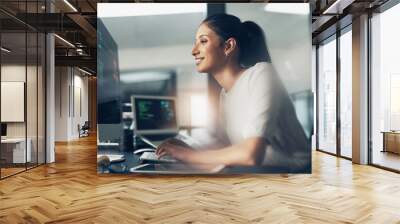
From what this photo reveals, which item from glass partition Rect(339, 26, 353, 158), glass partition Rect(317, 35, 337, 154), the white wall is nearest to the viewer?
glass partition Rect(339, 26, 353, 158)

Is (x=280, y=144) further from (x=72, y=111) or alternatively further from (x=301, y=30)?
(x=72, y=111)

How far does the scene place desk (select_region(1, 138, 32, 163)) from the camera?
630 cm

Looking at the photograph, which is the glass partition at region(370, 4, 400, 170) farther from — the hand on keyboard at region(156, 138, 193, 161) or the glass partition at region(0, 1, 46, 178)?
the glass partition at region(0, 1, 46, 178)

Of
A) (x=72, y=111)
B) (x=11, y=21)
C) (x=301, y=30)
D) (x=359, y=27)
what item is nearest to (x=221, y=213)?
A: (x=301, y=30)

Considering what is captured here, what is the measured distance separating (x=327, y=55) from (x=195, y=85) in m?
5.49

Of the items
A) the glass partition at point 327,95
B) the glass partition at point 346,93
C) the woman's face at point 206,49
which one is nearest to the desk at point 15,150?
the woman's face at point 206,49

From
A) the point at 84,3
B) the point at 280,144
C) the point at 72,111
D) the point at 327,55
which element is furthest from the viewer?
the point at 72,111

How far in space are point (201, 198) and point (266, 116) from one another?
1.83 m

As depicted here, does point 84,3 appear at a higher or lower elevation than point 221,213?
higher

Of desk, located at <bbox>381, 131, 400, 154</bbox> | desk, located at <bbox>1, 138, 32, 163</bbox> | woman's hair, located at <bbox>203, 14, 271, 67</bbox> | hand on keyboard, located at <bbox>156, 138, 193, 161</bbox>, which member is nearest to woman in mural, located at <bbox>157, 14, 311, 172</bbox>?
woman's hair, located at <bbox>203, 14, 271, 67</bbox>

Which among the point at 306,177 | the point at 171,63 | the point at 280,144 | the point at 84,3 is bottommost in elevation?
the point at 306,177

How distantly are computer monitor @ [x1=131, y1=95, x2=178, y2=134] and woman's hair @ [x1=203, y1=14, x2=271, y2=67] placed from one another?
1308mm

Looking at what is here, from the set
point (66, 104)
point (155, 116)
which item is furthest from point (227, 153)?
point (66, 104)

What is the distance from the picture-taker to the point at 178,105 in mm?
5969
